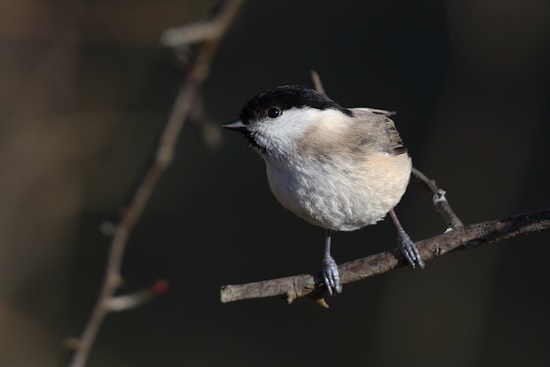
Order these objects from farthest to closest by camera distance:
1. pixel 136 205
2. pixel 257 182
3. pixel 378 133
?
pixel 257 182 → pixel 378 133 → pixel 136 205

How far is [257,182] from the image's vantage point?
4.68 meters

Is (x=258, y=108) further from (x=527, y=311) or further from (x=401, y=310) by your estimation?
(x=527, y=311)

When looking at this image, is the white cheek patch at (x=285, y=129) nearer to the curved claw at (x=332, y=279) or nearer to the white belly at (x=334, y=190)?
the white belly at (x=334, y=190)

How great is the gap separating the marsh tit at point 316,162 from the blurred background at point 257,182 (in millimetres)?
1653

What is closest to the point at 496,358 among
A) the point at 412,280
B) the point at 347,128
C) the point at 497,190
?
the point at 412,280

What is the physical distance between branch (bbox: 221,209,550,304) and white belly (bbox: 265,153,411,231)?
0.24 metres

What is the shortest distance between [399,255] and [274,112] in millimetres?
576

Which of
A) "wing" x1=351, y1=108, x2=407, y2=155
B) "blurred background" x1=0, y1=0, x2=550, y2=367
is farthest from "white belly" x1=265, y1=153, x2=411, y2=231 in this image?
"blurred background" x1=0, y1=0, x2=550, y2=367

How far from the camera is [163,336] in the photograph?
4.50m

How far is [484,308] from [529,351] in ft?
1.66

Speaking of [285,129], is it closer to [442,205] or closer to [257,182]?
[442,205]

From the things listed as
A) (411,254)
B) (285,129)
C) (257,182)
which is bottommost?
(411,254)

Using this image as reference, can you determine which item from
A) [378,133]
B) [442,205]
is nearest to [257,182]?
[378,133]

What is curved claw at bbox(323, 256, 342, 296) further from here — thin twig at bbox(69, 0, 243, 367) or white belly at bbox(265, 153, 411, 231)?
thin twig at bbox(69, 0, 243, 367)
